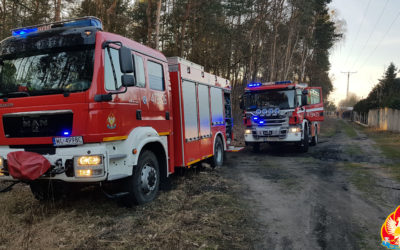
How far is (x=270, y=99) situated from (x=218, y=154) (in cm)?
406

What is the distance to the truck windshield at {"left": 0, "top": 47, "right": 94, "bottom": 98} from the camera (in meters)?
4.43

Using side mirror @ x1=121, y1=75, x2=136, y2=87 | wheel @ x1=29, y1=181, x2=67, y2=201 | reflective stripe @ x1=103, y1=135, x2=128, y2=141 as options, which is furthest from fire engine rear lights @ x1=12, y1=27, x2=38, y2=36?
wheel @ x1=29, y1=181, x2=67, y2=201

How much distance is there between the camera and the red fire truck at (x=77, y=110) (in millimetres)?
4289

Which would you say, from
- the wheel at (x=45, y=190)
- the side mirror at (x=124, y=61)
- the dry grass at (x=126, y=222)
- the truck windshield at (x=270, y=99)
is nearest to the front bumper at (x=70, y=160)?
the dry grass at (x=126, y=222)

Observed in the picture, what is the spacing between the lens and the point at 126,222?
15.5 feet

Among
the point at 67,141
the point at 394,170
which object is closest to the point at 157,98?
the point at 67,141

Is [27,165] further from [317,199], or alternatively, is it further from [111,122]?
[317,199]

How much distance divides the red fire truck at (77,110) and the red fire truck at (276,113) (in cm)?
736

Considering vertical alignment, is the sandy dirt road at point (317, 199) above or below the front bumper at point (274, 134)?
below

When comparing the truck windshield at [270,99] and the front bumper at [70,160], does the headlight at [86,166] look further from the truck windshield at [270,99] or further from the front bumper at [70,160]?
the truck windshield at [270,99]

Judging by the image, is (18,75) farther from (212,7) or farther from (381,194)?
(212,7)

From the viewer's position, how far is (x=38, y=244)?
3.89 m

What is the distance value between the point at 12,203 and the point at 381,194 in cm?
705

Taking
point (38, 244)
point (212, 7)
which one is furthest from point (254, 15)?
point (38, 244)
